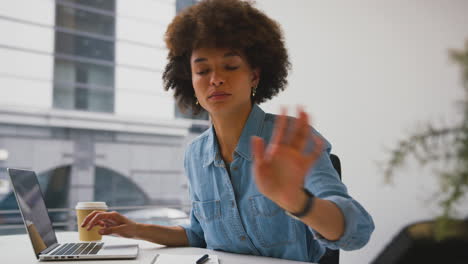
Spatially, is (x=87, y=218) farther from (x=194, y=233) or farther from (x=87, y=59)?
(x=87, y=59)

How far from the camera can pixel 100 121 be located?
7.61 meters

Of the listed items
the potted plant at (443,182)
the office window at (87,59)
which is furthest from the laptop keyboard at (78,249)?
the office window at (87,59)

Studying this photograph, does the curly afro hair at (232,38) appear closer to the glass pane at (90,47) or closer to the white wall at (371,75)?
the white wall at (371,75)

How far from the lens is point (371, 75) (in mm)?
2273

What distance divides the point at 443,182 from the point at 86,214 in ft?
3.60

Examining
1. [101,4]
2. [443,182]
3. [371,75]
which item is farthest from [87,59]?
[443,182]

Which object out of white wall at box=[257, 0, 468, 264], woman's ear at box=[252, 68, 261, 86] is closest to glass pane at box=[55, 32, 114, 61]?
white wall at box=[257, 0, 468, 264]

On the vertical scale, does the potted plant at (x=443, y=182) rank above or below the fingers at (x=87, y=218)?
above

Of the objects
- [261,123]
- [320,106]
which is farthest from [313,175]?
[320,106]

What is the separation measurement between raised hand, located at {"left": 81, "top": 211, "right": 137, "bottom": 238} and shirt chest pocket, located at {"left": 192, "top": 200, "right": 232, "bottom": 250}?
8.2 inches

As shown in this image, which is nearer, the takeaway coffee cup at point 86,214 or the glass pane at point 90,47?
the takeaway coffee cup at point 86,214

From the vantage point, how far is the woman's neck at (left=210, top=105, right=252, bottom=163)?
3.82 feet

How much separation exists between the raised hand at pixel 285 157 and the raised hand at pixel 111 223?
74 cm

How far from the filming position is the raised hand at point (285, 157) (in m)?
0.49
